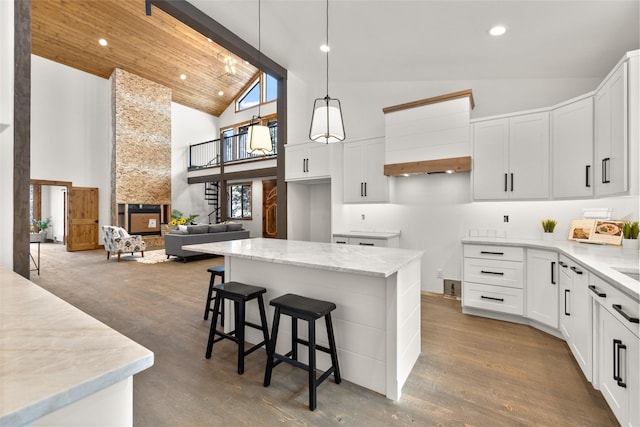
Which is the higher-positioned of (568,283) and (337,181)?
(337,181)

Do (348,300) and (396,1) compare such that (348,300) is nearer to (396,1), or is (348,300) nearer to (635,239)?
(635,239)

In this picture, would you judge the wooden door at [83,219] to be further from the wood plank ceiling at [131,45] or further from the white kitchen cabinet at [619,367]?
the white kitchen cabinet at [619,367]

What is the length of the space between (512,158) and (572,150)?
0.54 metres

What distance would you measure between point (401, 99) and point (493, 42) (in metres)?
1.60

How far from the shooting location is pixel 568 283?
2527 millimetres

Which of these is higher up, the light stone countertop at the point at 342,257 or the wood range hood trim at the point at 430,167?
the wood range hood trim at the point at 430,167

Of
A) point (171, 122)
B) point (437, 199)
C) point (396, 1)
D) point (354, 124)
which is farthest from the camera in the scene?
point (171, 122)

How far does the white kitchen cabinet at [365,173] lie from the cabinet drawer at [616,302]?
8.94 feet

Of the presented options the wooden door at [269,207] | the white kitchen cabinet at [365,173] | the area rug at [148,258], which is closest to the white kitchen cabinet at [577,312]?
the white kitchen cabinet at [365,173]

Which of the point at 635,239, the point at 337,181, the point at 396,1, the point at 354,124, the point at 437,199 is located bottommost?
Result: the point at 635,239

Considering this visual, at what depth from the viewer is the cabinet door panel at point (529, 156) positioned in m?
3.26

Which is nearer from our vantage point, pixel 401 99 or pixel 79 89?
pixel 401 99

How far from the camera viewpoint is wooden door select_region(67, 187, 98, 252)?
873 centimetres

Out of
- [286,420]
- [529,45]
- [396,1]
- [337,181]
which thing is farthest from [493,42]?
[286,420]
